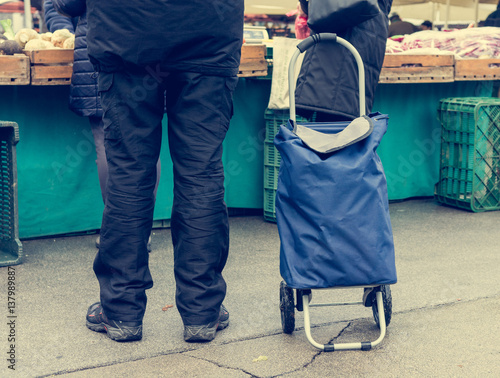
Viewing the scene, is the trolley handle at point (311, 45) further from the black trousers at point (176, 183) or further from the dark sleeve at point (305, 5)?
the dark sleeve at point (305, 5)

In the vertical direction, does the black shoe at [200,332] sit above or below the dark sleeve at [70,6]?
below

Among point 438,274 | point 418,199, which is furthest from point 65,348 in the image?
point 418,199

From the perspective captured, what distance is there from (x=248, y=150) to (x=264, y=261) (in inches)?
53.0

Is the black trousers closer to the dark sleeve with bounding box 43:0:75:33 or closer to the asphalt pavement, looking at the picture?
the asphalt pavement

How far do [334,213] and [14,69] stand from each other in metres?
2.48

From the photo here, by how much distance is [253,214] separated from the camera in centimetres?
583

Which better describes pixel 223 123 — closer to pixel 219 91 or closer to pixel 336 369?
pixel 219 91

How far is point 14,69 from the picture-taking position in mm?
4398

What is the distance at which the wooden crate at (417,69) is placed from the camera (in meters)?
5.68

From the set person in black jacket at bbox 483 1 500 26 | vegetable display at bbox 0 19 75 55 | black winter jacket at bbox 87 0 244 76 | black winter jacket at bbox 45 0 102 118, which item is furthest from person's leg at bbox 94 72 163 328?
person in black jacket at bbox 483 1 500 26

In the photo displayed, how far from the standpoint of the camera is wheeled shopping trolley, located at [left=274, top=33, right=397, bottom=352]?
286 centimetres

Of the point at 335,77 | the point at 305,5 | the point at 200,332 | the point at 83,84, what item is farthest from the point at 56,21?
the point at 200,332

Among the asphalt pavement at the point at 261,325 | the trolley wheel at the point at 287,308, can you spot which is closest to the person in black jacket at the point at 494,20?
the asphalt pavement at the point at 261,325

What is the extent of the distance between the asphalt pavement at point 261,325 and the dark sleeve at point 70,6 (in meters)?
1.49
